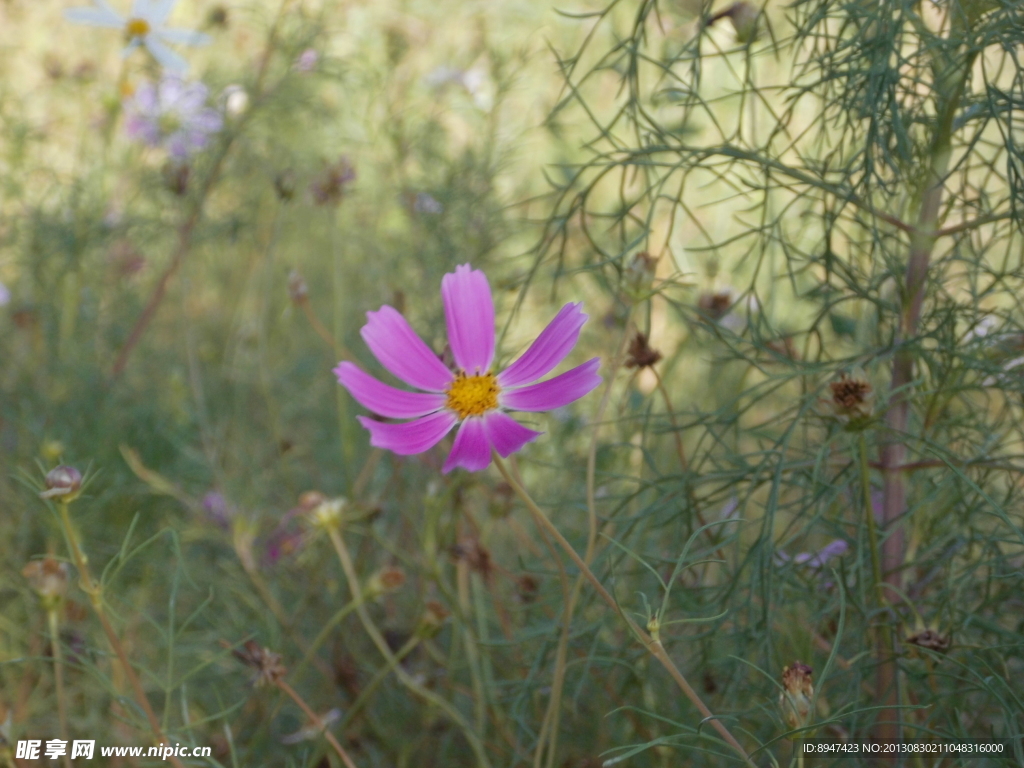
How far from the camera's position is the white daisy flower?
1322 millimetres

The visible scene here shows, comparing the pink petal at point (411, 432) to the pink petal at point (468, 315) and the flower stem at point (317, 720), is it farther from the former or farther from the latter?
the flower stem at point (317, 720)

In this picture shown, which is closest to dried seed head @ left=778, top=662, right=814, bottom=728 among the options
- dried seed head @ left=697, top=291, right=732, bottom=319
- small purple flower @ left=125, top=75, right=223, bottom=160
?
dried seed head @ left=697, top=291, right=732, bottom=319

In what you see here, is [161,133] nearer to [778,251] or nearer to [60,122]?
[60,122]

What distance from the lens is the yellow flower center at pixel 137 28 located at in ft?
4.43

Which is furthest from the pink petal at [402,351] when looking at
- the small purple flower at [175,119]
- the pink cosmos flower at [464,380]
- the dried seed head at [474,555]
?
the small purple flower at [175,119]

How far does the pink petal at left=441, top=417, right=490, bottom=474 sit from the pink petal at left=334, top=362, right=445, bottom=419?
0.04 m

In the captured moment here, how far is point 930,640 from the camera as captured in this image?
1.94ft

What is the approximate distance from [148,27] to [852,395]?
120 centimetres

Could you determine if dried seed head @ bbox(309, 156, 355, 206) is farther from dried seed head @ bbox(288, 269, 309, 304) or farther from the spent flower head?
the spent flower head

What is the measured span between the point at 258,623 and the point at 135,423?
434 millimetres

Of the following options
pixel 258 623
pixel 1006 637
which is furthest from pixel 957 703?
pixel 258 623

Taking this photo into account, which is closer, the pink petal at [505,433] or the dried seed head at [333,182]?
the pink petal at [505,433]

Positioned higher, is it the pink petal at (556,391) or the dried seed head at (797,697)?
the pink petal at (556,391)

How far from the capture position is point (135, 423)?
132 cm
